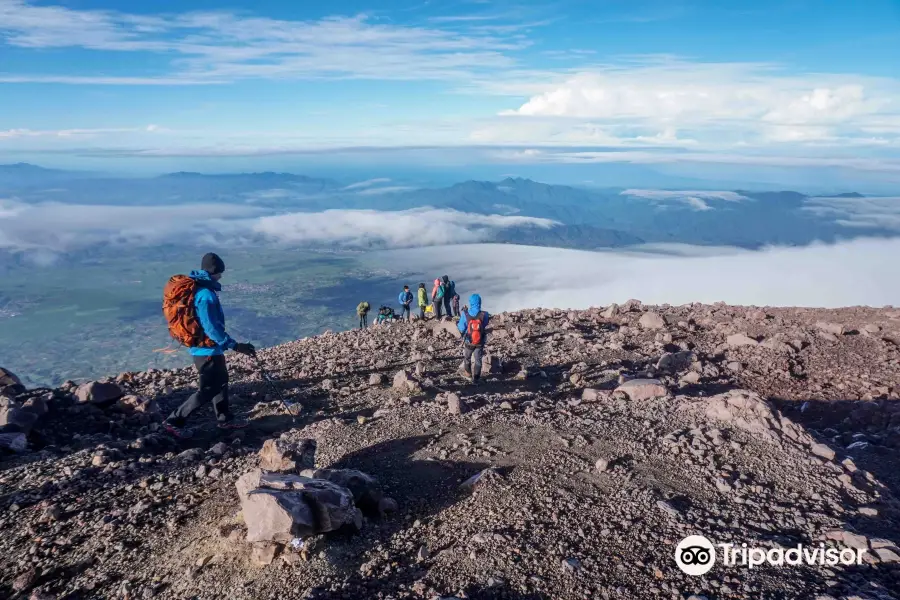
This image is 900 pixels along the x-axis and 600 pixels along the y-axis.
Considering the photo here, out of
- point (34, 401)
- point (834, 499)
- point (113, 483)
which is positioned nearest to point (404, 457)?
point (113, 483)

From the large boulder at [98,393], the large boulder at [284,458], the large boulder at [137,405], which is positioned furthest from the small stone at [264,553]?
the large boulder at [98,393]

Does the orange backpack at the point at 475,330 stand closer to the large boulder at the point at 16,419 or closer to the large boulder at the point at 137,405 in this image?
the large boulder at the point at 137,405

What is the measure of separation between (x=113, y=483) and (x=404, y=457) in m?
3.13

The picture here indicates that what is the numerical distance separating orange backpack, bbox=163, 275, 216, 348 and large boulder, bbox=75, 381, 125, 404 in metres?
2.37

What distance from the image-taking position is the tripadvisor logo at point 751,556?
4.15 meters

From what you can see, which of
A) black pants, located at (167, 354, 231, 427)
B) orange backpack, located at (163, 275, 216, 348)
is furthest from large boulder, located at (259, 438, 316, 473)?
orange backpack, located at (163, 275, 216, 348)

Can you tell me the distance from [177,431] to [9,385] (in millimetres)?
4278

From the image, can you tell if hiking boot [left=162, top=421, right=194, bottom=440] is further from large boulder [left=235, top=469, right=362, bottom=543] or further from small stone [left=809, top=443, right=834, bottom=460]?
small stone [left=809, top=443, right=834, bottom=460]

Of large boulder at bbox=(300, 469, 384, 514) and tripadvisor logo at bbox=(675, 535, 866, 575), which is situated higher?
large boulder at bbox=(300, 469, 384, 514)

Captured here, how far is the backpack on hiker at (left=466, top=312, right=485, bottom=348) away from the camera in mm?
9812

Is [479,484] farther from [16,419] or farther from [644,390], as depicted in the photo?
[16,419]

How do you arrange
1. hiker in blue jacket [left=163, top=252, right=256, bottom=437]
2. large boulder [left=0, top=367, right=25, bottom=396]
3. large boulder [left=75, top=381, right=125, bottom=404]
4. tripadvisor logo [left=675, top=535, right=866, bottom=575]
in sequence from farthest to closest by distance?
large boulder [left=0, top=367, right=25, bottom=396] < large boulder [left=75, top=381, right=125, bottom=404] < hiker in blue jacket [left=163, top=252, right=256, bottom=437] < tripadvisor logo [left=675, top=535, right=866, bottom=575]

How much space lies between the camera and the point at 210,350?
7.52m

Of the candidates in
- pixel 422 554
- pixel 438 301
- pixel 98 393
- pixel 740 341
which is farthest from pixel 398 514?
pixel 438 301
